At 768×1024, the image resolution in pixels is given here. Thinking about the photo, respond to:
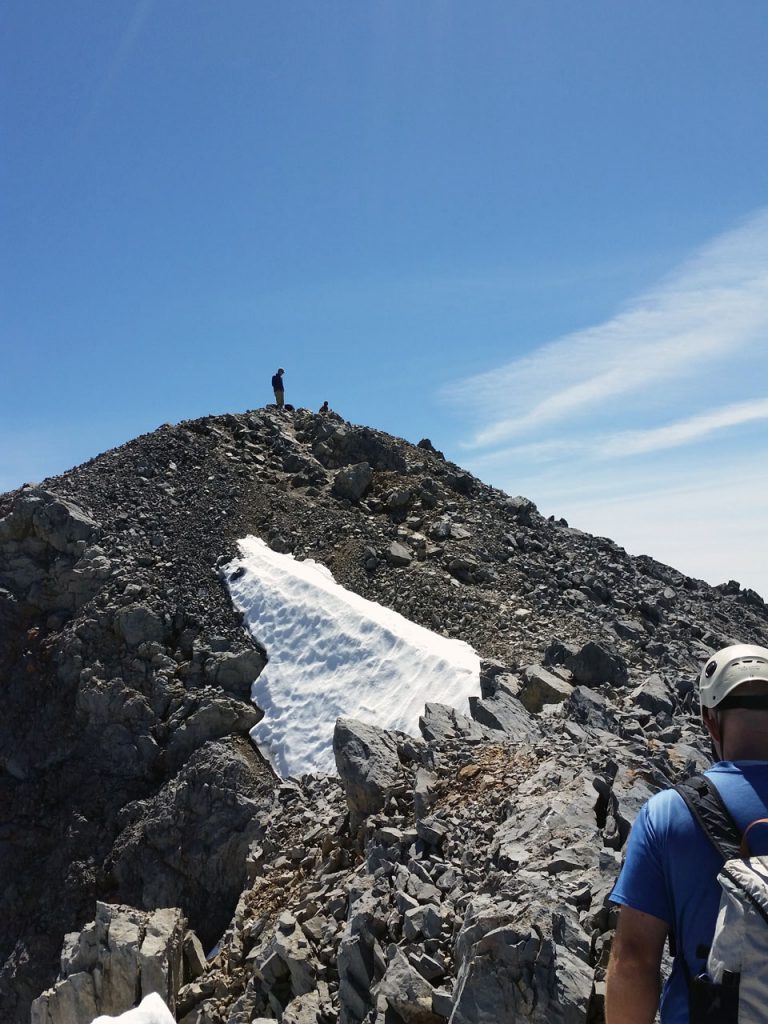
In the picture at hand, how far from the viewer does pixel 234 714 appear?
20781 mm

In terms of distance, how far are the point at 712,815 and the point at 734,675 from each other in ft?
2.10

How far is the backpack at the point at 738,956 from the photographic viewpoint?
2.87 m

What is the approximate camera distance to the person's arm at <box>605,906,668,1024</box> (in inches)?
137

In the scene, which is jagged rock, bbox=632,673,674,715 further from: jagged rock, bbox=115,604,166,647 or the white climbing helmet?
jagged rock, bbox=115,604,166,647

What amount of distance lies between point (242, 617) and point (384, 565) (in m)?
4.90

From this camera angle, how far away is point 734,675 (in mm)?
3623

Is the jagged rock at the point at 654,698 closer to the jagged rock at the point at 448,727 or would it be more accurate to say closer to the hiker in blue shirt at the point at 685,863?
the jagged rock at the point at 448,727

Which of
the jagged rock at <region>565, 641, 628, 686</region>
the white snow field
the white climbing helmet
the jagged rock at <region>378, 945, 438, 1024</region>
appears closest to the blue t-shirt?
the white climbing helmet

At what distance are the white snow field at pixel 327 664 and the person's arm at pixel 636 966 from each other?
14.2 metres

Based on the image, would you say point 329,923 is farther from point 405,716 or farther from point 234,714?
point 234,714

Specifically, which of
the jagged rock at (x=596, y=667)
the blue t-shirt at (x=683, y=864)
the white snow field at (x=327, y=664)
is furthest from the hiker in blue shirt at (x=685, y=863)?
the jagged rock at (x=596, y=667)

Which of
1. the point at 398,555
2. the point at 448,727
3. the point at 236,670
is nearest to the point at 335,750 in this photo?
the point at 448,727

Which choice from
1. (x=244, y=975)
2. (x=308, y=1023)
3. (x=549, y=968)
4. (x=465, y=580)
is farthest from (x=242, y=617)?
(x=549, y=968)

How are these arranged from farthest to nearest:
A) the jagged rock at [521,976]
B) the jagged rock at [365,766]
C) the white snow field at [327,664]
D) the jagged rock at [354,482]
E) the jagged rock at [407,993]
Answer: the jagged rock at [354,482]
the white snow field at [327,664]
the jagged rock at [365,766]
the jagged rock at [407,993]
the jagged rock at [521,976]
